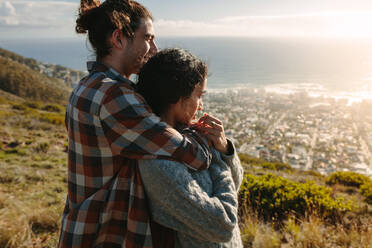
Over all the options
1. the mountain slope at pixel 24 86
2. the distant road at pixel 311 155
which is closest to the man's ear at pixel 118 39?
→ the distant road at pixel 311 155

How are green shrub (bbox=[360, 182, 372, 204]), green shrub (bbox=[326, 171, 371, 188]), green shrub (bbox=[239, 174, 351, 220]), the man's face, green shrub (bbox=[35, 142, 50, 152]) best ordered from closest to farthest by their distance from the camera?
the man's face, green shrub (bbox=[239, 174, 351, 220]), green shrub (bbox=[360, 182, 372, 204]), green shrub (bbox=[326, 171, 371, 188]), green shrub (bbox=[35, 142, 50, 152])

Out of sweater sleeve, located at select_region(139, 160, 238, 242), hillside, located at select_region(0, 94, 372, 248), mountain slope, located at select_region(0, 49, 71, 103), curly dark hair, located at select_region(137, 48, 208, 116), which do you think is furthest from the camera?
mountain slope, located at select_region(0, 49, 71, 103)

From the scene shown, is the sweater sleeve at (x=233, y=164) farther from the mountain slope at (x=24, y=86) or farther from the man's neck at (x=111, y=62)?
the mountain slope at (x=24, y=86)

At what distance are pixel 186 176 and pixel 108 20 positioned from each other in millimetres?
1004

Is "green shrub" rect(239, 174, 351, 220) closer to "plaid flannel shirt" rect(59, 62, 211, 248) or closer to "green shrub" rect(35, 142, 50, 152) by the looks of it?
"plaid flannel shirt" rect(59, 62, 211, 248)

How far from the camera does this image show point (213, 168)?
4.29ft

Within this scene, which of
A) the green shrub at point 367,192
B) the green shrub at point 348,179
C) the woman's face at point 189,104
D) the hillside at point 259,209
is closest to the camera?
the woman's face at point 189,104

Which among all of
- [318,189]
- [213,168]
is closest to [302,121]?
[318,189]

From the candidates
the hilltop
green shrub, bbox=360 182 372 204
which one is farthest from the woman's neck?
green shrub, bbox=360 182 372 204

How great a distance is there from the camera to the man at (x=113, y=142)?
1.11 metres

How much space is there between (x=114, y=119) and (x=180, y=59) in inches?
18.1

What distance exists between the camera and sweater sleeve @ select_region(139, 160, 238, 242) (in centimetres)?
107

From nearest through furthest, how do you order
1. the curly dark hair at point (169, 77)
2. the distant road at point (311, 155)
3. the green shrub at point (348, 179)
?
the curly dark hair at point (169, 77) < the green shrub at point (348, 179) < the distant road at point (311, 155)

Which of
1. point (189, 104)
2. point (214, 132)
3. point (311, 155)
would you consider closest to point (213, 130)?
point (214, 132)
